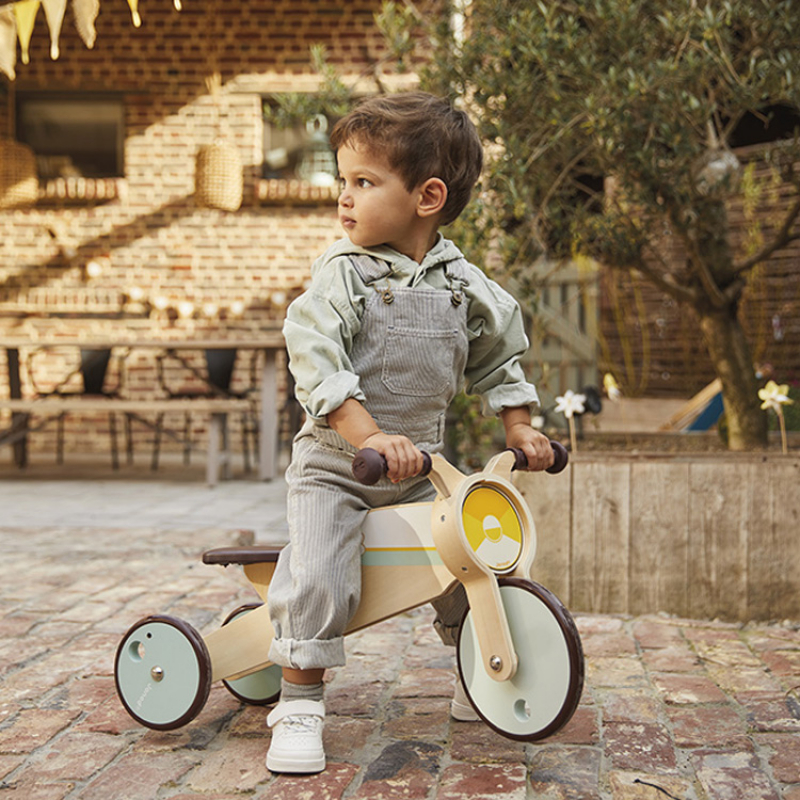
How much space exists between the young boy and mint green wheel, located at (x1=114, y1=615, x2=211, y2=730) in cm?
20

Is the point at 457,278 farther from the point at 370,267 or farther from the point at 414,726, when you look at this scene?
the point at 414,726

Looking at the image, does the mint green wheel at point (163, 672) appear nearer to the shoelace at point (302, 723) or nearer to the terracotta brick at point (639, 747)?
the shoelace at point (302, 723)

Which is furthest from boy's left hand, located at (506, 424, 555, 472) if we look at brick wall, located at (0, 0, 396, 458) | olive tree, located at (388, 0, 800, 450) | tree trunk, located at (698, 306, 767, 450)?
brick wall, located at (0, 0, 396, 458)

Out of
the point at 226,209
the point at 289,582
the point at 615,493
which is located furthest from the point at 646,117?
the point at 226,209

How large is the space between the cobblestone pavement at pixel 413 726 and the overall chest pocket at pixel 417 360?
718 millimetres

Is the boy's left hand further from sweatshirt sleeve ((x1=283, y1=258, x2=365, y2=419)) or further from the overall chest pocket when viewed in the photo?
sweatshirt sleeve ((x1=283, y1=258, x2=365, y2=419))

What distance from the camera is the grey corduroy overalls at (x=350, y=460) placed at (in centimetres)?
189

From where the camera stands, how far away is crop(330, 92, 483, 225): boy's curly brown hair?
1904 mm

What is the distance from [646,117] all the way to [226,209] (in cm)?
466

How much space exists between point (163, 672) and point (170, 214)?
6445 mm

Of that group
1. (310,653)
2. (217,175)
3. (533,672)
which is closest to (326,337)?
(310,653)

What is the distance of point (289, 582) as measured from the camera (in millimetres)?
1950

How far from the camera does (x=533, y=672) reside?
5.91 ft

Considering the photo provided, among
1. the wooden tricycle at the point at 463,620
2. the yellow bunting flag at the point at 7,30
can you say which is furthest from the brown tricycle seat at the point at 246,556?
the yellow bunting flag at the point at 7,30
